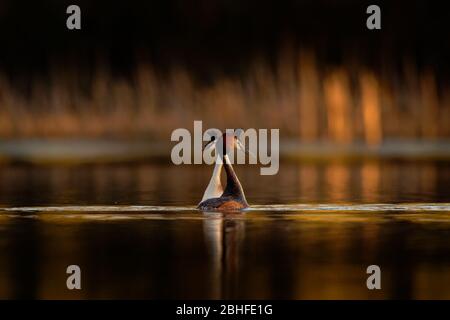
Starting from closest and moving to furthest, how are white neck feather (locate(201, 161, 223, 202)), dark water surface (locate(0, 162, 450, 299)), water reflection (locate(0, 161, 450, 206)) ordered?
dark water surface (locate(0, 162, 450, 299)) → white neck feather (locate(201, 161, 223, 202)) → water reflection (locate(0, 161, 450, 206))

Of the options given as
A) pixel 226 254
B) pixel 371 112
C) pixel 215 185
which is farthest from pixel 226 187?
pixel 371 112

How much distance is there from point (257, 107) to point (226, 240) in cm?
1605

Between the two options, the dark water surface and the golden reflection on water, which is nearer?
the golden reflection on water

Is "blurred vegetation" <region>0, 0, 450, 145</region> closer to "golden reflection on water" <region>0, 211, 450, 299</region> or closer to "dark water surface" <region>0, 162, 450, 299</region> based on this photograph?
"dark water surface" <region>0, 162, 450, 299</region>

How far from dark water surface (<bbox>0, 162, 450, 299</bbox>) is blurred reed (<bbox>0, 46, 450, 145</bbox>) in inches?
281

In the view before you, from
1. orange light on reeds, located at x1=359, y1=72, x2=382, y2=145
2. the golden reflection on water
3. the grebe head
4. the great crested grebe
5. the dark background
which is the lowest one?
the golden reflection on water

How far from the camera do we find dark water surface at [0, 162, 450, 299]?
32.8ft

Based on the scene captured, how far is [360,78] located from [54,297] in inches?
859

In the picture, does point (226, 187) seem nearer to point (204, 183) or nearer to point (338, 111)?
point (204, 183)

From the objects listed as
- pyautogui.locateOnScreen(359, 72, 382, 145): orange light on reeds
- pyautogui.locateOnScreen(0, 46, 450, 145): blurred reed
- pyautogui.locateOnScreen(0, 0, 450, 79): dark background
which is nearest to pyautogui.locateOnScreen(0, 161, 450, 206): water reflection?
pyautogui.locateOnScreen(0, 46, 450, 145): blurred reed

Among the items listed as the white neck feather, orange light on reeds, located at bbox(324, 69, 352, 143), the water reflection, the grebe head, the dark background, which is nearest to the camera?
the white neck feather

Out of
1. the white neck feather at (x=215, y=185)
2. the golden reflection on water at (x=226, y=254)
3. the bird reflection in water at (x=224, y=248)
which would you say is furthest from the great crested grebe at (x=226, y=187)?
the golden reflection on water at (x=226, y=254)

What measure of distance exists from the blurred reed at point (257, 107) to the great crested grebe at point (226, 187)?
12194mm

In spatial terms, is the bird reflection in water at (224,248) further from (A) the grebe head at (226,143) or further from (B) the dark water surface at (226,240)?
(A) the grebe head at (226,143)
